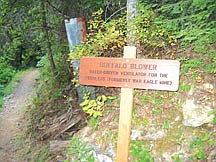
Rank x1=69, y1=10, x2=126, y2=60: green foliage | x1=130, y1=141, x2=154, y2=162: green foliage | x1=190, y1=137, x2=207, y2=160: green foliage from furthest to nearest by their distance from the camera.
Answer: x1=69, y1=10, x2=126, y2=60: green foliage < x1=130, y1=141, x2=154, y2=162: green foliage < x1=190, y1=137, x2=207, y2=160: green foliage

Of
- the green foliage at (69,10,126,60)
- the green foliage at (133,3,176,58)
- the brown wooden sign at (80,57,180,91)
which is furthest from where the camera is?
the green foliage at (69,10,126,60)

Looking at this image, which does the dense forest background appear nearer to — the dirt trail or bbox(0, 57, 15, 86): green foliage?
the dirt trail

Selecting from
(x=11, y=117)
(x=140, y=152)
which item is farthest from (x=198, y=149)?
(x=11, y=117)

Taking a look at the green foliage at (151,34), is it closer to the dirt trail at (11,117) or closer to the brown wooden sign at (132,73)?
the brown wooden sign at (132,73)

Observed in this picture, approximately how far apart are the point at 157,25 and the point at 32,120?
557 cm

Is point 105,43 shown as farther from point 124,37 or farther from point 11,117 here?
point 11,117

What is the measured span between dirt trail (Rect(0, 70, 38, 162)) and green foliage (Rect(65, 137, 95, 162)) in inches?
111

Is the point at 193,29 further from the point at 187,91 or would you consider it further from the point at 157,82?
the point at 157,82

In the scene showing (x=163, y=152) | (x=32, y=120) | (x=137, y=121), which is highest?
(x=137, y=121)

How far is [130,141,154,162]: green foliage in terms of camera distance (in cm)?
352

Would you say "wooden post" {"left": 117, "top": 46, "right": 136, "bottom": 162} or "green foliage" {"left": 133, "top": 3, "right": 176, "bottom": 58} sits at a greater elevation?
"green foliage" {"left": 133, "top": 3, "right": 176, "bottom": 58}

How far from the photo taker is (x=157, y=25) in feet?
14.3

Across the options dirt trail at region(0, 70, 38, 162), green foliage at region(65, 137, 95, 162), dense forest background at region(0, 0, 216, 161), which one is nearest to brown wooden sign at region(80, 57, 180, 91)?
dense forest background at region(0, 0, 216, 161)

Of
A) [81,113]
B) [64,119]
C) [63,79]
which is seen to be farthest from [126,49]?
[63,79]
